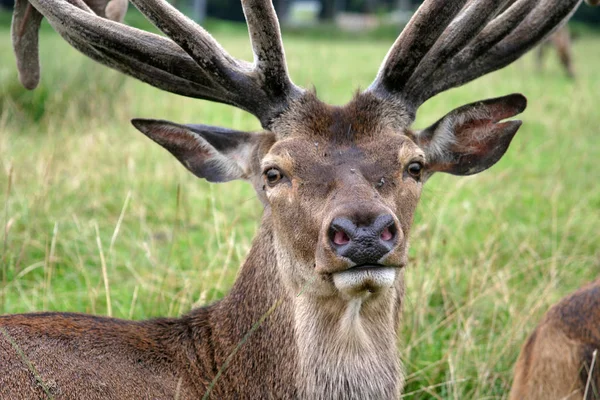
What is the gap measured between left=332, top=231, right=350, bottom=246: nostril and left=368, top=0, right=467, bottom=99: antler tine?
98 centimetres

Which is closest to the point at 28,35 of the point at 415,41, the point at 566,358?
the point at 415,41

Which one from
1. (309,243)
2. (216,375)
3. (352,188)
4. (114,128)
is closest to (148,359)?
(216,375)

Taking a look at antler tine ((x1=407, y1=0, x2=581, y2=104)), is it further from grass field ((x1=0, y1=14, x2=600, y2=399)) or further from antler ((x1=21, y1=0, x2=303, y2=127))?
grass field ((x1=0, y1=14, x2=600, y2=399))

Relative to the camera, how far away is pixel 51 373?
3.13 meters

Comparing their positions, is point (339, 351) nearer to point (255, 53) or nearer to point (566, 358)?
point (255, 53)

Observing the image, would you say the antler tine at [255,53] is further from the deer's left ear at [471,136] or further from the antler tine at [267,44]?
the deer's left ear at [471,136]

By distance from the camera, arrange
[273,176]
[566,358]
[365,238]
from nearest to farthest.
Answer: [365,238]
[273,176]
[566,358]

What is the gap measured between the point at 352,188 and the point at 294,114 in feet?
2.16

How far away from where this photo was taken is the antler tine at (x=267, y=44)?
3.49 meters

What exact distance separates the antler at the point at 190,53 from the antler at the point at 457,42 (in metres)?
0.45

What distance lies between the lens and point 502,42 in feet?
12.9

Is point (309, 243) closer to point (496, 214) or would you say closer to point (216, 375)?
point (216, 375)

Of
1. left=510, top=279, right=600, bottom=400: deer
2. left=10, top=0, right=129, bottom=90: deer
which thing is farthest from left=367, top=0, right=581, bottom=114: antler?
left=10, top=0, right=129, bottom=90: deer

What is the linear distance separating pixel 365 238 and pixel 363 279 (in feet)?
0.58
